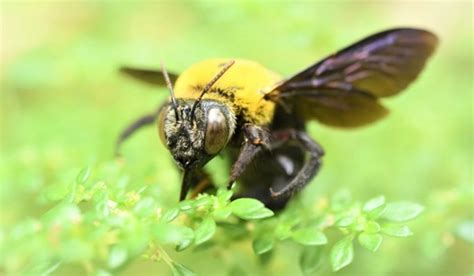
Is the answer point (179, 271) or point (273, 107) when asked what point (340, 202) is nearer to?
point (273, 107)

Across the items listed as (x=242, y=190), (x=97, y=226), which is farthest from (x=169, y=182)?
(x=97, y=226)

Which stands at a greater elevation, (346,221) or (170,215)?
(170,215)

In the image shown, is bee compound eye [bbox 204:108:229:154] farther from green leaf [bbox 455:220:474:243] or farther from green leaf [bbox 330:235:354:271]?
green leaf [bbox 455:220:474:243]

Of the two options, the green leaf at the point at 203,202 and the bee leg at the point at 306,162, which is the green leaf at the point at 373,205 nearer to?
the bee leg at the point at 306,162

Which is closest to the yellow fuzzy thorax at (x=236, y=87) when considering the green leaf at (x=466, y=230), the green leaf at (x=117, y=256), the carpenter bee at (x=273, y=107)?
the carpenter bee at (x=273, y=107)

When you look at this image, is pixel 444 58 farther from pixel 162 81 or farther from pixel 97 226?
Result: pixel 97 226

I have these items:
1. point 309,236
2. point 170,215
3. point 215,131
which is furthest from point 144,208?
point 309,236
